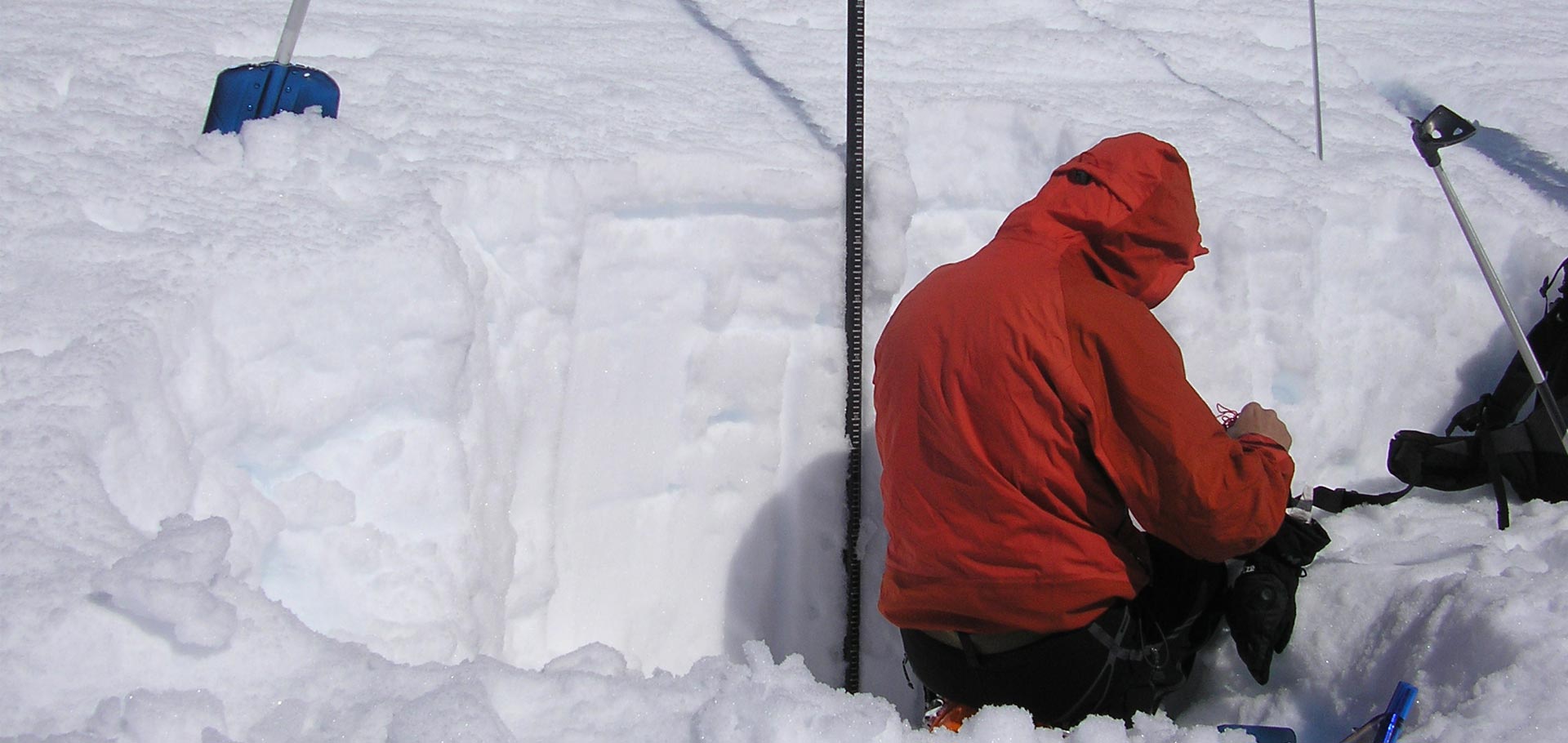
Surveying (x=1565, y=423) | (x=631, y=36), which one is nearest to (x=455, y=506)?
(x=631, y=36)

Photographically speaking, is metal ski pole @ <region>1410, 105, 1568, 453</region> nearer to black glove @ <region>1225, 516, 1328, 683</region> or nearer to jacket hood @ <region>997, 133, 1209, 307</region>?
black glove @ <region>1225, 516, 1328, 683</region>

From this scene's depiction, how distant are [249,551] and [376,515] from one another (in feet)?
0.84

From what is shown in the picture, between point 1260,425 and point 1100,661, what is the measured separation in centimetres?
52

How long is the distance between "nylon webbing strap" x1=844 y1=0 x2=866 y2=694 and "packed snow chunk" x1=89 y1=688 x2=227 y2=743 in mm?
1573

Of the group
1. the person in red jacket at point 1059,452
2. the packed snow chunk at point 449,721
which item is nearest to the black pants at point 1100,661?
the person in red jacket at point 1059,452

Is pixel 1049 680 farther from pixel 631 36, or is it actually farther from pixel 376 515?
pixel 631 36

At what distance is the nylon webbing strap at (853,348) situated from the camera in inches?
106

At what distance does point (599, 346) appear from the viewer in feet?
8.71

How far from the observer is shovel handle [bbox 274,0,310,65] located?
8.40 feet

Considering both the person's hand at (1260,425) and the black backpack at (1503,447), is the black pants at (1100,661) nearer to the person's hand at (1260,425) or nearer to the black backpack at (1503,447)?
the person's hand at (1260,425)

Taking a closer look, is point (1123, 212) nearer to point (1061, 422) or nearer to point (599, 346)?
point (1061, 422)

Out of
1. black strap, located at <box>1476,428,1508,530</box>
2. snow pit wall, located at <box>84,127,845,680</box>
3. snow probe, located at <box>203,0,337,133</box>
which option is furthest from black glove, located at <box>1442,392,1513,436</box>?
snow probe, located at <box>203,0,337,133</box>

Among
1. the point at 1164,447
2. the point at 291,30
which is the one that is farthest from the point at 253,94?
the point at 1164,447

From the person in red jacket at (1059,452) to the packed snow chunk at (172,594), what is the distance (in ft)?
3.35
